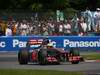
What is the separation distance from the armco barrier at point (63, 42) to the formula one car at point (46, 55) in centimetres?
1015

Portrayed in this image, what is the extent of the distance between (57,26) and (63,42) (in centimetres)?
241

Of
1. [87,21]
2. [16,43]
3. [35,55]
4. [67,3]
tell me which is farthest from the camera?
[67,3]

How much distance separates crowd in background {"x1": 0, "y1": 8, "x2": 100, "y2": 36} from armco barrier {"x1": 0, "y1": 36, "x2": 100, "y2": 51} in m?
1.68

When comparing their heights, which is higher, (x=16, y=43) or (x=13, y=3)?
(x=13, y=3)

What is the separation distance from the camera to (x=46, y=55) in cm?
2138

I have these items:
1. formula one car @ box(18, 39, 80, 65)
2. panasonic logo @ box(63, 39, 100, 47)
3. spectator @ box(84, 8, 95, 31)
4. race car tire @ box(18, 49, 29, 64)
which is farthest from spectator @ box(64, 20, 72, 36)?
race car tire @ box(18, 49, 29, 64)

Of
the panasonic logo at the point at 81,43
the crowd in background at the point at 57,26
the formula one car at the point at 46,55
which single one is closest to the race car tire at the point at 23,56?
the formula one car at the point at 46,55

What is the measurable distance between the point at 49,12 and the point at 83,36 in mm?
4217

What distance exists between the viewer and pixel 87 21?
34938 millimetres

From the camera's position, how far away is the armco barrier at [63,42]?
32.4 metres

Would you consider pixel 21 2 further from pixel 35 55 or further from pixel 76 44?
pixel 35 55

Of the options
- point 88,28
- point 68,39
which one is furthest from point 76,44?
point 88,28

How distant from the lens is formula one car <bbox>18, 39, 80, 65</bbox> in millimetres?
21375

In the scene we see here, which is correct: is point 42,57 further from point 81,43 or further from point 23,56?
point 81,43
